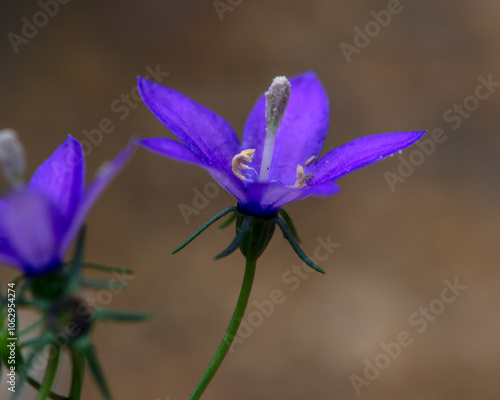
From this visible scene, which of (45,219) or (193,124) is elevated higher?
(193,124)

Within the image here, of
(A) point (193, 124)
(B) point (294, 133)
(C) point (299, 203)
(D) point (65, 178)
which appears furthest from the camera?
(C) point (299, 203)

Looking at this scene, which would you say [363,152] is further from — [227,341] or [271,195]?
[227,341]

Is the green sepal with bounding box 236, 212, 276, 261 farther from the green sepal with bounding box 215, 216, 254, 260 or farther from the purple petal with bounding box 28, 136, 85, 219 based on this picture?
the purple petal with bounding box 28, 136, 85, 219

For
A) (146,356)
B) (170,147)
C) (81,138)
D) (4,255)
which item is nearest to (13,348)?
(4,255)

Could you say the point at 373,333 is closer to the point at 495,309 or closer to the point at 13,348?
the point at 495,309

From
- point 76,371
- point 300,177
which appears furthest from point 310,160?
point 76,371

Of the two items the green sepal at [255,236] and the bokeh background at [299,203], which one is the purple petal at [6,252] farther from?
the bokeh background at [299,203]

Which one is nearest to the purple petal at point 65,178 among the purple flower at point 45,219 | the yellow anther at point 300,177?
the purple flower at point 45,219
